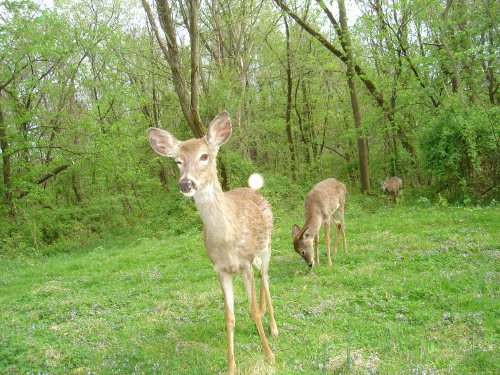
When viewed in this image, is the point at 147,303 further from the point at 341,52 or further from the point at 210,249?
the point at 341,52

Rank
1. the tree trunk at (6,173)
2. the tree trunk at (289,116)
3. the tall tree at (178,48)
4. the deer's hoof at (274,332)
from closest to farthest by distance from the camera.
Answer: the deer's hoof at (274,332) < the tall tree at (178,48) < the tree trunk at (6,173) < the tree trunk at (289,116)

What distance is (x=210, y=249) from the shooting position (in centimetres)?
479

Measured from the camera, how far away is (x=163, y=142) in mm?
4703

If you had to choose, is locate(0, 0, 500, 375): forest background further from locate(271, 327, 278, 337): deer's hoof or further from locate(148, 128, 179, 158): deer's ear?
locate(148, 128, 179, 158): deer's ear

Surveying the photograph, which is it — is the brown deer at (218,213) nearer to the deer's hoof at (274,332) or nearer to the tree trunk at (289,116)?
the deer's hoof at (274,332)

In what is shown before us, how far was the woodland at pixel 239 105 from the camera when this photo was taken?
15.3 m

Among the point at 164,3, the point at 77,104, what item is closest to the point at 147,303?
the point at 164,3

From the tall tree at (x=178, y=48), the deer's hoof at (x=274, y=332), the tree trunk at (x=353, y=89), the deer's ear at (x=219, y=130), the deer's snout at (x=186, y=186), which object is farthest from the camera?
the tree trunk at (x=353, y=89)

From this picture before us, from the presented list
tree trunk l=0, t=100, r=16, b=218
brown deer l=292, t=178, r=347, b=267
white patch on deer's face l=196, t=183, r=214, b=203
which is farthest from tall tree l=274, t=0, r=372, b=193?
white patch on deer's face l=196, t=183, r=214, b=203

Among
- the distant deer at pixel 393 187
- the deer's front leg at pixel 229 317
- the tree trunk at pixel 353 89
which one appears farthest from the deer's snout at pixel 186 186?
the tree trunk at pixel 353 89

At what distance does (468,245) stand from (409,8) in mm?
12206

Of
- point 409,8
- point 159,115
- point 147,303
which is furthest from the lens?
point 159,115

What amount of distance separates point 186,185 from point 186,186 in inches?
0.4

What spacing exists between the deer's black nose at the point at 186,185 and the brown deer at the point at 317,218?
4949mm
